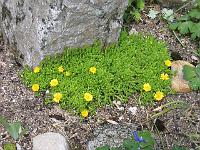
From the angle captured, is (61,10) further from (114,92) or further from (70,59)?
(114,92)

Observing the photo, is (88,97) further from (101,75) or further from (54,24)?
(54,24)

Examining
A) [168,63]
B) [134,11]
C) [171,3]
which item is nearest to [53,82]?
[168,63]

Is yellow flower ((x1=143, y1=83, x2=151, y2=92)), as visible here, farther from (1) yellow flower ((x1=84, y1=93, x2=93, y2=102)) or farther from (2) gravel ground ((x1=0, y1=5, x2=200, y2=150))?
(1) yellow flower ((x1=84, y1=93, x2=93, y2=102))

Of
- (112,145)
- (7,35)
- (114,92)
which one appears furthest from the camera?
(7,35)

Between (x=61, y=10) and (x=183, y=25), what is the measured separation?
109 centimetres

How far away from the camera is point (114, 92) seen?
10.9 ft

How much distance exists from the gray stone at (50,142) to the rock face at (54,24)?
0.58 meters

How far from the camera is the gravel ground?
3.15 metres

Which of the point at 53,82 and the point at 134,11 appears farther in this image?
the point at 134,11

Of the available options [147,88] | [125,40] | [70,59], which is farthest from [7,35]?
[147,88]

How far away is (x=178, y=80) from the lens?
346 centimetres

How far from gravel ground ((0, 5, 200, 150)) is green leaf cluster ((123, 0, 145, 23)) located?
0.72m

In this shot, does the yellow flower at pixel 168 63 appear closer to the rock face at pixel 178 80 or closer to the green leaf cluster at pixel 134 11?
the rock face at pixel 178 80

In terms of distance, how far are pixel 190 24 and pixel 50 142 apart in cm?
145
